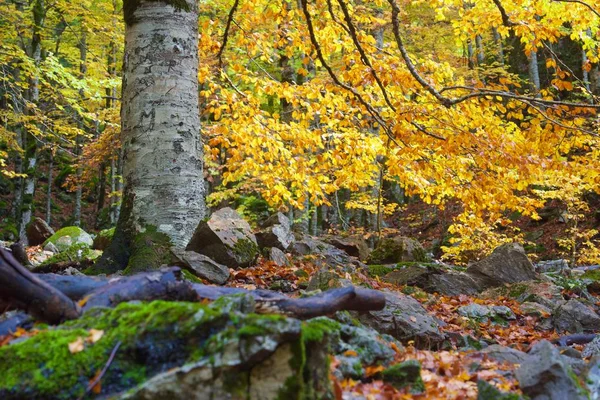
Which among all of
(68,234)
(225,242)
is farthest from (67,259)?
(68,234)

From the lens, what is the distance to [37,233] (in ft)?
52.0

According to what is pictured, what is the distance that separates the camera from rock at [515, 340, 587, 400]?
8.36 ft

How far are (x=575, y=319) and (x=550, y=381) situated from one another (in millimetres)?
3908

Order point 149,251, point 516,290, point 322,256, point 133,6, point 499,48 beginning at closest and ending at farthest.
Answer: point 149,251, point 133,6, point 516,290, point 322,256, point 499,48

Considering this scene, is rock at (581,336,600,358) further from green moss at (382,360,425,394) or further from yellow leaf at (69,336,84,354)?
yellow leaf at (69,336,84,354)

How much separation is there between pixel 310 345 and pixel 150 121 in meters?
3.79

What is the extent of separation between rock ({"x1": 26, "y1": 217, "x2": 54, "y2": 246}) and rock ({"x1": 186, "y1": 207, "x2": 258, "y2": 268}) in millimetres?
11602

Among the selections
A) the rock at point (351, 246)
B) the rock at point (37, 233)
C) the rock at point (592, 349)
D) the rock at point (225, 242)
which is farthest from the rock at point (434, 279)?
the rock at point (37, 233)

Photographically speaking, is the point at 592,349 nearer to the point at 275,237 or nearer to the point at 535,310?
the point at 535,310

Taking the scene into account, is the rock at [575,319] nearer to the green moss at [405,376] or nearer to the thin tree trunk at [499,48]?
the green moss at [405,376]

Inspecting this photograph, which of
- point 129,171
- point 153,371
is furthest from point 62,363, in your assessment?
point 129,171

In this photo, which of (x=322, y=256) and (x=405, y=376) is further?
(x=322, y=256)

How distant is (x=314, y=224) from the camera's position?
56.6ft

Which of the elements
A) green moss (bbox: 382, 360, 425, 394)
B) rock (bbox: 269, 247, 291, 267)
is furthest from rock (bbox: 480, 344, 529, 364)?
rock (bbox: 269, 247, 291, 267)
